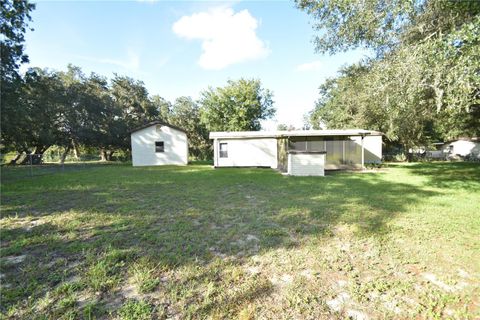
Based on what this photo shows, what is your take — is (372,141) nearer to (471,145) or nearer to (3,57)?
(471,145)

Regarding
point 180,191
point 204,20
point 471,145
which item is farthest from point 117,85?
point 471,145

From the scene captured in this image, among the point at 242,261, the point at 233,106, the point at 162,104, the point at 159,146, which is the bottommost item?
the point at 242,261

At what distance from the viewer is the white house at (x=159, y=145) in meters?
19.2

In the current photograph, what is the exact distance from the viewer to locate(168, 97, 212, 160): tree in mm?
33634

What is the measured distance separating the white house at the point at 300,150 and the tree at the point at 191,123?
16543mm

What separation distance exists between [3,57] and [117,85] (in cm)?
2160

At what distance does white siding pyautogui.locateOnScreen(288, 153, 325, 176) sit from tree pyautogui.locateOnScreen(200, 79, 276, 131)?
54.7ft

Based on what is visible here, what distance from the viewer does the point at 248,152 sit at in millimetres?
16562

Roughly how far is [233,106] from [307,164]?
18.8m

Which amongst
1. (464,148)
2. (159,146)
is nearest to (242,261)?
(159,146)

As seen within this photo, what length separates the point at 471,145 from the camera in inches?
1017

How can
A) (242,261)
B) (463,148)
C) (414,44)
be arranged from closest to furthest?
(242,261)
(414,44)
(463,148)

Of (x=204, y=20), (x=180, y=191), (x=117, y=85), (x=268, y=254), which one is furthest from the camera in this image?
(x=117, y=85)

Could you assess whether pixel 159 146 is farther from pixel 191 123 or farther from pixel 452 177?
pixel 452 177
